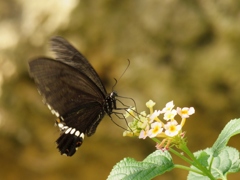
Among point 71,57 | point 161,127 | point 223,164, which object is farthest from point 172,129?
point 71,57

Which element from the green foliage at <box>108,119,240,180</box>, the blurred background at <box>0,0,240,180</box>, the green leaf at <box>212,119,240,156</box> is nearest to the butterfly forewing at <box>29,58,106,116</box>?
the green foliage at <box>108,119,240,180</box>

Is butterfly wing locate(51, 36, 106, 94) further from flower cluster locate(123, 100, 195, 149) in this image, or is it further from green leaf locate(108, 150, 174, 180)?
green leaf locate(108, 150, 174, 180)

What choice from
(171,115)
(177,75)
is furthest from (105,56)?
(171,115)

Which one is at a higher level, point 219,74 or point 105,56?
point 105,56

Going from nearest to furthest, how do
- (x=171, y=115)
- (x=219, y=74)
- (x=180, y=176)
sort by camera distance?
(x=171, y=115) → (x=219, y=74) → (x=180, y=176)

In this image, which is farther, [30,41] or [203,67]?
[30,41]

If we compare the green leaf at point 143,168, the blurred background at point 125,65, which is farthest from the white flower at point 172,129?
the blurred background at point 125,65

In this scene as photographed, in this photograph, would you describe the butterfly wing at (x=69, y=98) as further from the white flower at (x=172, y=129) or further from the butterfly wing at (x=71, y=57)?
the white flower at (x=172, y=129)

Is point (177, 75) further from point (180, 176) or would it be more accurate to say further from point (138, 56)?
point (180, 176)
